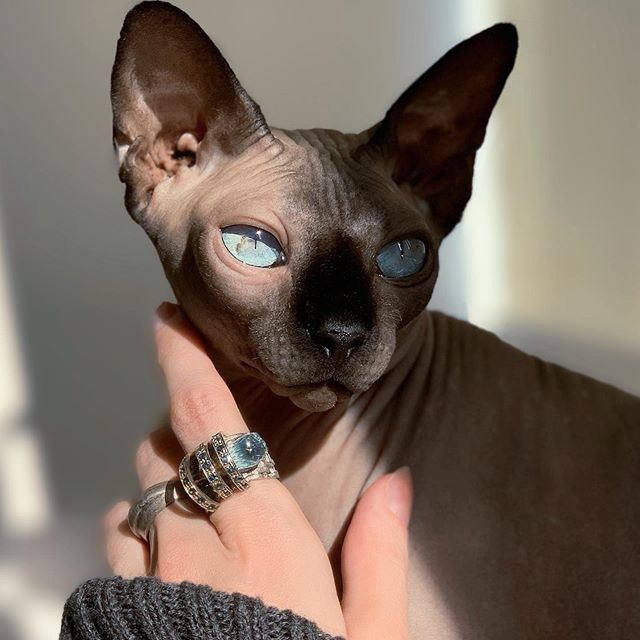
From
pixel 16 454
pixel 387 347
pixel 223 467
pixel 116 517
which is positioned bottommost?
pixel 16 454

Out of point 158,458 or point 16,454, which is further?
point 16,454

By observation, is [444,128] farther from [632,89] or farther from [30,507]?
[30,507]

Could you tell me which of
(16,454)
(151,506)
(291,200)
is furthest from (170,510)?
(16,454)

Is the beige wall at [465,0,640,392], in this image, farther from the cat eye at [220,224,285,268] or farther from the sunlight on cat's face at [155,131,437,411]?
the cat eye at [220,224,285,268]

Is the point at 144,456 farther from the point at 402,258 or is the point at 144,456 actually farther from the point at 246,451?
the point at 402,258

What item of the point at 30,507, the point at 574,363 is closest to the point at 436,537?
the point at 574,363

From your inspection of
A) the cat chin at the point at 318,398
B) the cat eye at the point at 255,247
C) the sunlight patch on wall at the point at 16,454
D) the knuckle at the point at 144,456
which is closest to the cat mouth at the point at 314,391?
the cat chin at the point at 318,398

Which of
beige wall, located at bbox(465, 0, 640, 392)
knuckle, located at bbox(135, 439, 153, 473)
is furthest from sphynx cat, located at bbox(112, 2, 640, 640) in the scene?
beige wall, located at bbox(465, 0, 640, 392)
